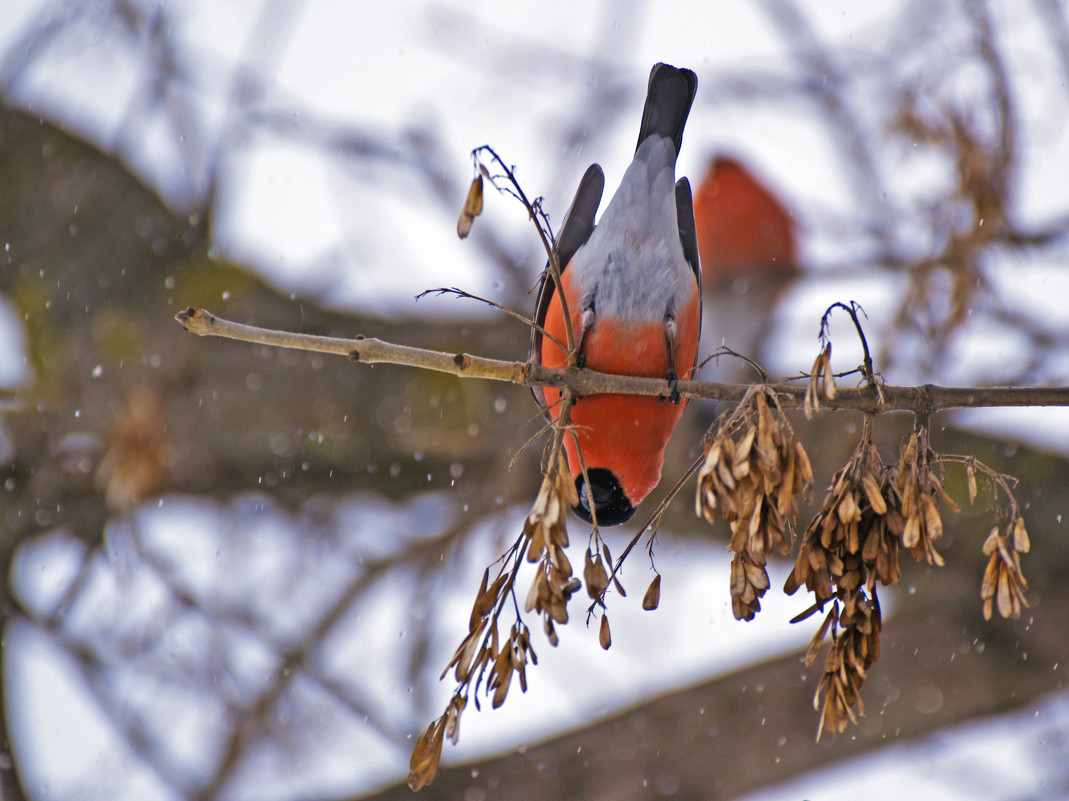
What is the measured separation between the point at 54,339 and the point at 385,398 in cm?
122

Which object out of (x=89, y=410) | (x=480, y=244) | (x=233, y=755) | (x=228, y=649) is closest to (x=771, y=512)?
(x=480, y=244)

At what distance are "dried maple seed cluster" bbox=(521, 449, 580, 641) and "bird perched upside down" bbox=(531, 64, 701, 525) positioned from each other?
480mm

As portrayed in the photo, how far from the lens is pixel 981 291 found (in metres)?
2.08

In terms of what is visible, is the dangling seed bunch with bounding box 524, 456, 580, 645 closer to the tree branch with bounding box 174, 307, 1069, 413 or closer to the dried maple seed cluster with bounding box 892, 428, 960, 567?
the tree branch with bounding box 174, 307, 1069, 413

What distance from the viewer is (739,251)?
3516 millimetres

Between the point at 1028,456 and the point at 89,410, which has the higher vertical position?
the point at 1028,456

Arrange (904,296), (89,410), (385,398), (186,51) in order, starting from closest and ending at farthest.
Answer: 1. (904,296)
2. (186,51)
3. (89,410)
4. (385,398)

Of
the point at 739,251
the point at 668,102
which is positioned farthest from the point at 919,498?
the point at 739,251

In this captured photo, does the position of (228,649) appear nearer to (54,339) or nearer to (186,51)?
(54,339)

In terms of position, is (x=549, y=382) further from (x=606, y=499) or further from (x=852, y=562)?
(x=606, y=499)

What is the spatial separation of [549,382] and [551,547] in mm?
202

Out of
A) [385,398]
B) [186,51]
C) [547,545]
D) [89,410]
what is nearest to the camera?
[547,545]

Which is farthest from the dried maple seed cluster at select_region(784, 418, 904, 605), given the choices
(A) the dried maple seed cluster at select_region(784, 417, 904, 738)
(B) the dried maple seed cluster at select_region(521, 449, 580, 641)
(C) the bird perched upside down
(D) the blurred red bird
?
(D) the blurred red bird

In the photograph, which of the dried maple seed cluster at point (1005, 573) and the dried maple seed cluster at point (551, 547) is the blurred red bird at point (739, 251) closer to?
the dried maple seed cluster at point (1005, 573)
